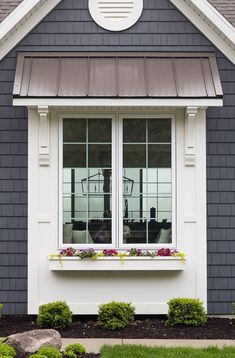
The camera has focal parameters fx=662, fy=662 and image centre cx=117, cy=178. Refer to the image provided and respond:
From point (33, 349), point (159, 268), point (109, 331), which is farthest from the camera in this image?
point (159, 268)

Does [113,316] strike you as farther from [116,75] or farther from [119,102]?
[116,75]

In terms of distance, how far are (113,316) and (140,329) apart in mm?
394

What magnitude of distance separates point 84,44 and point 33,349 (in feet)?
14.9

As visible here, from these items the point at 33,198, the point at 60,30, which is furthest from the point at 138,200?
the point at 60,30

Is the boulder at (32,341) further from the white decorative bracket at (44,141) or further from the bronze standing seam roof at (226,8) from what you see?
the bronze standing seam roof at (226,8)

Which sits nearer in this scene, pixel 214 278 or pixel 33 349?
pixel 33 349

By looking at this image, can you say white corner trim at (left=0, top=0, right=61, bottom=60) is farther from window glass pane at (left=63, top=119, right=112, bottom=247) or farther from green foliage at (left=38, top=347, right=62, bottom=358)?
green foliage at (left=38, top=347, right=62, bottom=358)

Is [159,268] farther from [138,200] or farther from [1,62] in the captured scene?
[1,62]

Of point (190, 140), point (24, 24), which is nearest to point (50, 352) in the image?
point (190, 140)

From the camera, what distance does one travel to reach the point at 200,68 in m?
9.07

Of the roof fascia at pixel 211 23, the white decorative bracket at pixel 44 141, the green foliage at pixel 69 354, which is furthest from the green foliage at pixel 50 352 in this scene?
the roof fascia at pixel 211 23

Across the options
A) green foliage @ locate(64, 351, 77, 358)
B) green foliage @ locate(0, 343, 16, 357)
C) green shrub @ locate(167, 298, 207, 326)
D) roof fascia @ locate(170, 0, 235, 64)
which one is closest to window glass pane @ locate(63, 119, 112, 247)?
green shrub @ locate(167, 298, 207, 326)

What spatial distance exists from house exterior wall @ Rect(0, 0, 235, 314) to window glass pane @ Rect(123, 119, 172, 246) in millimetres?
607

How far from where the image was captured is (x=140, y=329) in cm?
833
